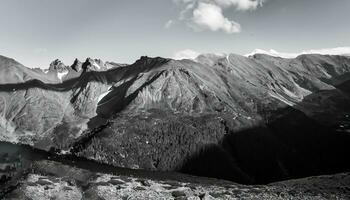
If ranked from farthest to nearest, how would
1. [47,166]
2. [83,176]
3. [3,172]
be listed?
[3,172] → [47,166] → [83,176]

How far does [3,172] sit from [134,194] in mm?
79059

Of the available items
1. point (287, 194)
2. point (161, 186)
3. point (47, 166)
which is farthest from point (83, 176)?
point (287, 194)

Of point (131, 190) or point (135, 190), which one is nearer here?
point (131, 190)

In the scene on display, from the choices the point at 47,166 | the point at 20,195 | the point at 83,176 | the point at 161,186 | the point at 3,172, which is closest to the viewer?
the point at 20,195

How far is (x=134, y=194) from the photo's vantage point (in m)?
108

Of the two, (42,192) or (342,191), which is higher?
(342,191)

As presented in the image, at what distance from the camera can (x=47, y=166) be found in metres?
139

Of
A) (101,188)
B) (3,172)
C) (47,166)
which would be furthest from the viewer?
(3,172)

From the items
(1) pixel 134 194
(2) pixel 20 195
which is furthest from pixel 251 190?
(2) pixel 20 195

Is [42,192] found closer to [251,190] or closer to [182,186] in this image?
[182,186]

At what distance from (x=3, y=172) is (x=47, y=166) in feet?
113

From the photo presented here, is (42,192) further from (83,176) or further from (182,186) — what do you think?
(182,186)

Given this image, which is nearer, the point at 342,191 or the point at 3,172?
the point at 342,191

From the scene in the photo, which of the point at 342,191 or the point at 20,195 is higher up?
the point at 342,191
